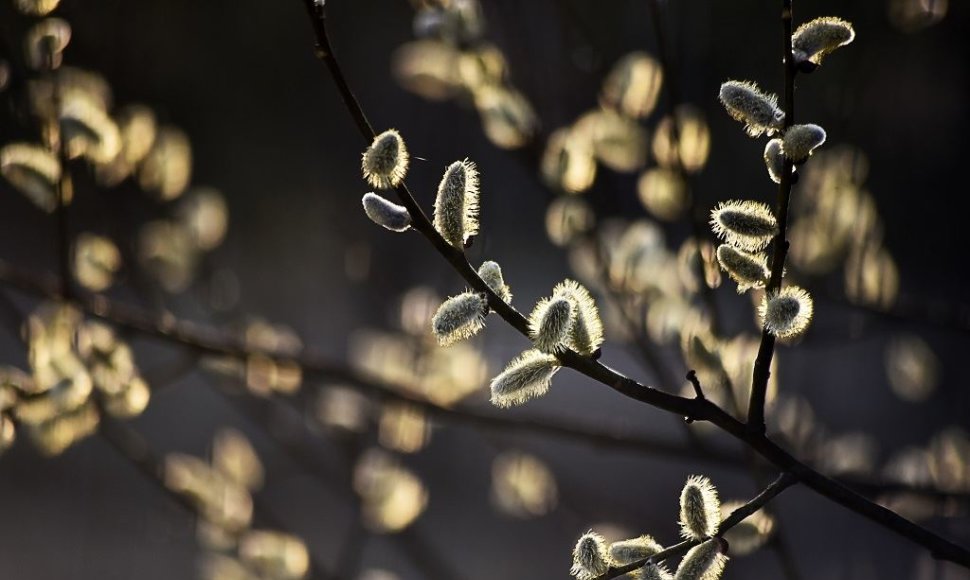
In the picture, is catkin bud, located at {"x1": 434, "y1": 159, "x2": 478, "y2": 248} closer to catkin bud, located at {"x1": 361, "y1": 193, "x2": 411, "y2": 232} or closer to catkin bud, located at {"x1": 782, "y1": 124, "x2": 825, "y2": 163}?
catkin bud, located at {"x1": 361, "y1": 193, "x2": 411, "y2": 232}

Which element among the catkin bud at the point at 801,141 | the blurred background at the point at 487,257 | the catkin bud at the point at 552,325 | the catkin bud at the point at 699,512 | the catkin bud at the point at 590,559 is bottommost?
the catkin bud at the point at 590,559

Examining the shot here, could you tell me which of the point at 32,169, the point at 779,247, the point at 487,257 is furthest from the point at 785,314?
the point at 487,257

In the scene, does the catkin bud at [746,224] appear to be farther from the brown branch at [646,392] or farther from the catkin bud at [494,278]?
the catkin bud at [494,278]

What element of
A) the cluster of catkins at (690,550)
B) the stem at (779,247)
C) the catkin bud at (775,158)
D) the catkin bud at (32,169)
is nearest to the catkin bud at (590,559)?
the cluster of catkins at (690,550)

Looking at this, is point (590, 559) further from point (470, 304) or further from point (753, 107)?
point (753, 107)

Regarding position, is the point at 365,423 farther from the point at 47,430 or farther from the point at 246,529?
the point at 47,430
